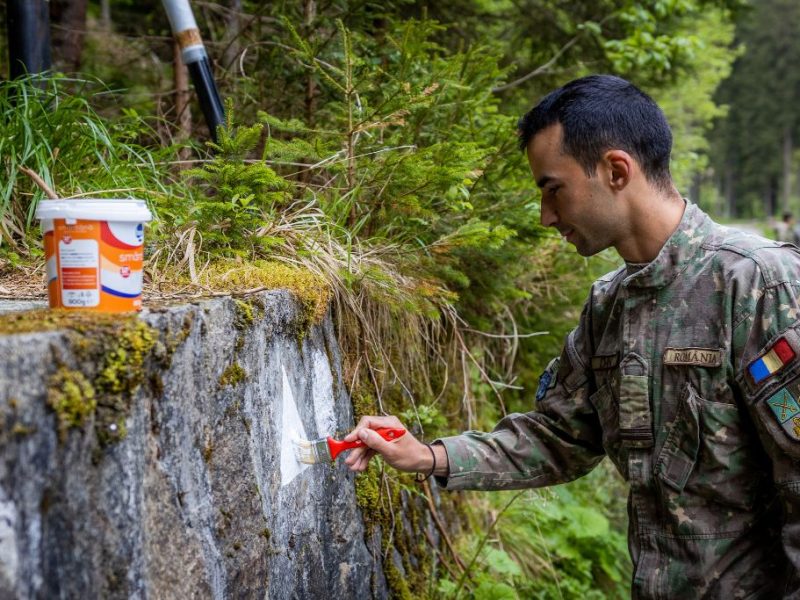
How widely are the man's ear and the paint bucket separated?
1.39m

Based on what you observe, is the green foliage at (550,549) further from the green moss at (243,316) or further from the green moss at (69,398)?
the green moss at (69,398)

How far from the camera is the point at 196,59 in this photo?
348cm

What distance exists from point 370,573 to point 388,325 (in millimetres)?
1050

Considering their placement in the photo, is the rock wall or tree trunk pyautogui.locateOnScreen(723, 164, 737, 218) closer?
the rock wall

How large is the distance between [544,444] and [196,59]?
2487 mm

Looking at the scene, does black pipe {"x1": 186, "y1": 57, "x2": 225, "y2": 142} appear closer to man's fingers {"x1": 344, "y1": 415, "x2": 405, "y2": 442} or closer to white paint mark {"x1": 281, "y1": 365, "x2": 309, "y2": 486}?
white paint mark {"x1": 281, "y1": 365, "x2": 309, "y2": 486}

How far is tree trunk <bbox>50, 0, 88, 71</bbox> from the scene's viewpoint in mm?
5004

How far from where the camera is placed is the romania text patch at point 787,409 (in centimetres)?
187

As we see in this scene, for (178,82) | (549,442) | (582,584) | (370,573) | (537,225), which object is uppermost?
(178,82)

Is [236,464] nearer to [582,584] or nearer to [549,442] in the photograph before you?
[549,442]

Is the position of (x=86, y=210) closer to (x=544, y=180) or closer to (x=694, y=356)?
(x=544, y=180)

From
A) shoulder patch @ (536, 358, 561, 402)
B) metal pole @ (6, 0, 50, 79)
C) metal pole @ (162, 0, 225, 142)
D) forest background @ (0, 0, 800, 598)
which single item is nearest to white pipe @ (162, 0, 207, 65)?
metal pole @ (162, 0, 225, 142)

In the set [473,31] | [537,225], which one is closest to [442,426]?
[537,225]

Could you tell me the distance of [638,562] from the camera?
226cm
